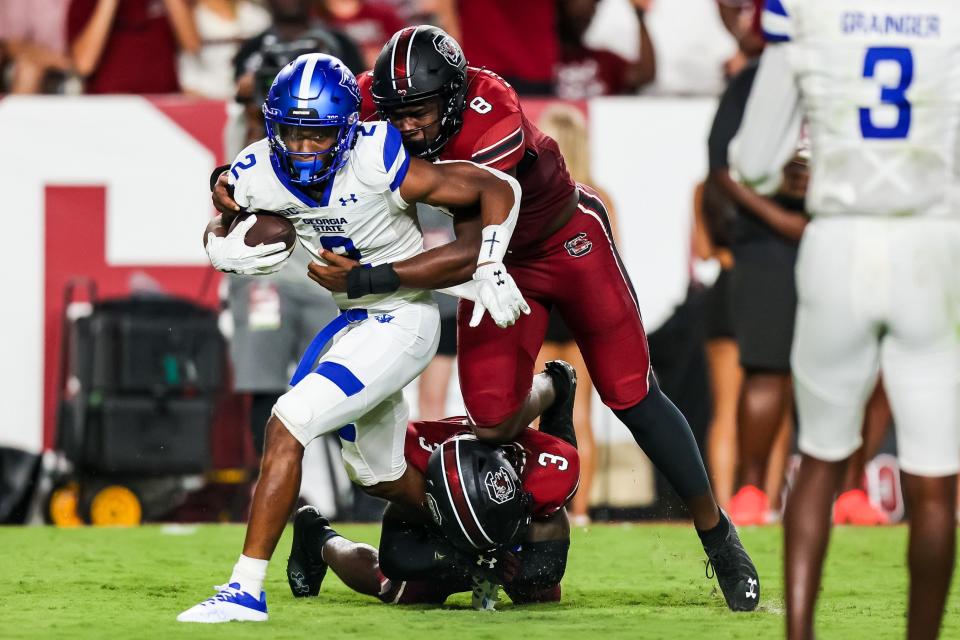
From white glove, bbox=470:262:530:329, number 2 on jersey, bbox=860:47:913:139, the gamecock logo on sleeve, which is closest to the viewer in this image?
number 2 on jersey, bbox=860:47:913:139

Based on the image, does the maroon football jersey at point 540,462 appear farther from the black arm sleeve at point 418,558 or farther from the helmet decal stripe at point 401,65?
the helmet decal stripe at point 401,65

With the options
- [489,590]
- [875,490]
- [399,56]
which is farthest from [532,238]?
[875,490]

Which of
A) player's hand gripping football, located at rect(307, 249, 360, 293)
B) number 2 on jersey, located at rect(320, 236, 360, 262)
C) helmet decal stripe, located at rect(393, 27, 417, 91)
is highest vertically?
helmet decal stripe, located at rect(393, 27, 417, 91)

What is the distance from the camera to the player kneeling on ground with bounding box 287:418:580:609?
4242mm

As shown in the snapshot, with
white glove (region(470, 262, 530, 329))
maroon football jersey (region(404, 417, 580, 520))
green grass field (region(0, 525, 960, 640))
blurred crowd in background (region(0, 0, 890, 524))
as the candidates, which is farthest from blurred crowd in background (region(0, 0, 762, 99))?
white glove (region(470, 262, 530, 329))

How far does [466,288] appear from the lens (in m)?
4.20

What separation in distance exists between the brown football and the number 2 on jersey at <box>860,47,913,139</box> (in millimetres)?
1625

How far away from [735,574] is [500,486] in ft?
2.36

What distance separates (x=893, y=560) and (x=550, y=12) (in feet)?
11.5

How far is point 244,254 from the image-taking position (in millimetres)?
4055

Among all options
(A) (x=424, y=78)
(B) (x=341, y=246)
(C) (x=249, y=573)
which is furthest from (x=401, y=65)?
(C) (x=249, y=573)

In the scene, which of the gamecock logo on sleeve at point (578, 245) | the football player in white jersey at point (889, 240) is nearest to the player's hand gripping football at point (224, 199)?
the gamecock logo on sleeve at point (578, 245)

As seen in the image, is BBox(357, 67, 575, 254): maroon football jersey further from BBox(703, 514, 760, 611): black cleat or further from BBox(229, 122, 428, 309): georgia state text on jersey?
BBox(703, 514, 760, 611): black cleat

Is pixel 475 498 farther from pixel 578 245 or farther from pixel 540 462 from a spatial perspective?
pixel 578 245
